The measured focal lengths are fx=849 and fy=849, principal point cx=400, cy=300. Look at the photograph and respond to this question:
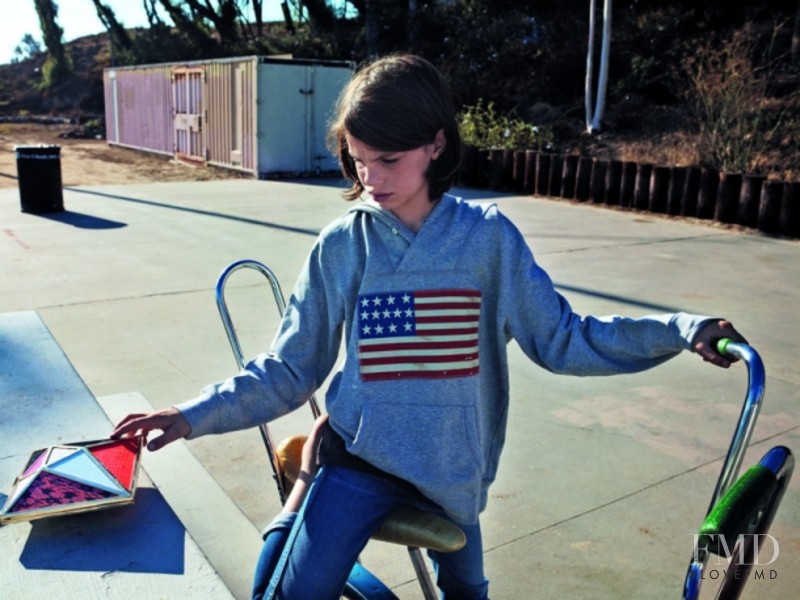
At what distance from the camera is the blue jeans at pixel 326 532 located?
150cm

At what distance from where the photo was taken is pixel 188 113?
18.3 m

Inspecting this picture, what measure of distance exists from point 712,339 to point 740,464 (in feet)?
0.76

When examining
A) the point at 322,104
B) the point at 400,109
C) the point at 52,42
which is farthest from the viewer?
the point at 52,42

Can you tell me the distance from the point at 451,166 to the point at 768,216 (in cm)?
862

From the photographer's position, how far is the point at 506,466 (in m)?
3.46

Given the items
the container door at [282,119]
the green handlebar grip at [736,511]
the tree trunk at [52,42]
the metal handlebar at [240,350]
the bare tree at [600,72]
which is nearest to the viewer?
the green handlebar grip at [736,511]

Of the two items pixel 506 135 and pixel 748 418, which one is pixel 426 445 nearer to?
pixel 748 418

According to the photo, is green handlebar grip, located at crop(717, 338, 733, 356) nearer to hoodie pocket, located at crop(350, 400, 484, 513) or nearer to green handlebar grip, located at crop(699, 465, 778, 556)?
green handlebar grip, located at crop(699, 465, 778, 556)

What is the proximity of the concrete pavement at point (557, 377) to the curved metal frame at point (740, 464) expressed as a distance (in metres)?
1.29

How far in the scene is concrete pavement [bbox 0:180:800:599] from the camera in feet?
9.30

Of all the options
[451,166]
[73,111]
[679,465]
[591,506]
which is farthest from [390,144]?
[73,111]

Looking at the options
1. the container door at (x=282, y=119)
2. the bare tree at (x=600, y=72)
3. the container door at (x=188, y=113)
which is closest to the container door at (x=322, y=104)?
the container door at (x=282, y=119)

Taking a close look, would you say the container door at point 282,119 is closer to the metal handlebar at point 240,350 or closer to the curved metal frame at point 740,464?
the metal handlebar at point 240,350

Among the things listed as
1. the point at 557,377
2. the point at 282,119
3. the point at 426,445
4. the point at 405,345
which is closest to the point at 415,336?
the point at 405,345
